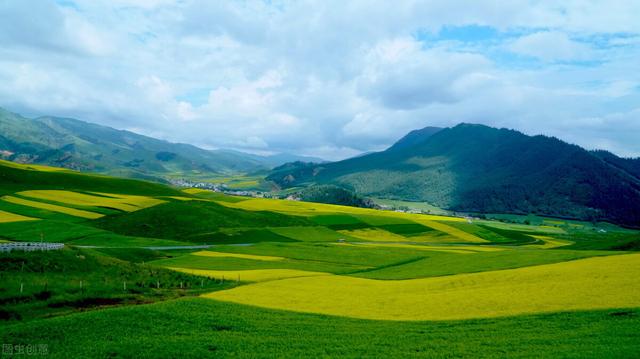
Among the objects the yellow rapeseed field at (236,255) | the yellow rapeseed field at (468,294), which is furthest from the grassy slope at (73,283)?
the yellow rapeseed field at (236,255)

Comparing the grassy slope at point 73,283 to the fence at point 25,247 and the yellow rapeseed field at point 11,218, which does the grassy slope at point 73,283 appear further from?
the yellow rapeseed field at point 11,218

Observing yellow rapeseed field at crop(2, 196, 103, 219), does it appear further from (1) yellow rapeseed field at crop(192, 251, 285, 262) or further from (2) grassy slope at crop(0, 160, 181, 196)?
(1) yellow rapeseed field at crop(192, 251, 285, 262)

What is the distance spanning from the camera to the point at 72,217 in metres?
114

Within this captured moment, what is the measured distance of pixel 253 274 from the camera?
194 ft

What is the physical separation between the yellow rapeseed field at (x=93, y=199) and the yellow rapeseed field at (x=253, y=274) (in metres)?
83.4

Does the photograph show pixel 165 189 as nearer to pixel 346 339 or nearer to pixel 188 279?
pixel 188 279

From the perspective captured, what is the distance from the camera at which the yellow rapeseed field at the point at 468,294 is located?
107ft

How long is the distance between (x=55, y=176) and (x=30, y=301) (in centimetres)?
16567

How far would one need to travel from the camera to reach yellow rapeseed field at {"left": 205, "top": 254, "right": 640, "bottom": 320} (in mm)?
32625

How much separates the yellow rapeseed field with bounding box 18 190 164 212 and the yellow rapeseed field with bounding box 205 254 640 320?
104102 mm

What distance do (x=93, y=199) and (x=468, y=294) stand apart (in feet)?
442

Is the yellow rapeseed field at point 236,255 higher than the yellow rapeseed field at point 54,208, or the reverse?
the yellow rapeseed field at point 54,208

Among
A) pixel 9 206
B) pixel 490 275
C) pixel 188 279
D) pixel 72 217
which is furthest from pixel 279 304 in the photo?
pixel 9 206

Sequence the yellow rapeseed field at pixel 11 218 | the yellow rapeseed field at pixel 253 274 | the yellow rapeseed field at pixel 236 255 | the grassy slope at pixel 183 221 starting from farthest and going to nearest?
the grassy slope at pixel 183 221
the yellow rapeseed field at pixel 11 218
the yellow rapeseed field at pixel 236 255
the yellow rapeseed field at pixel 253 274
